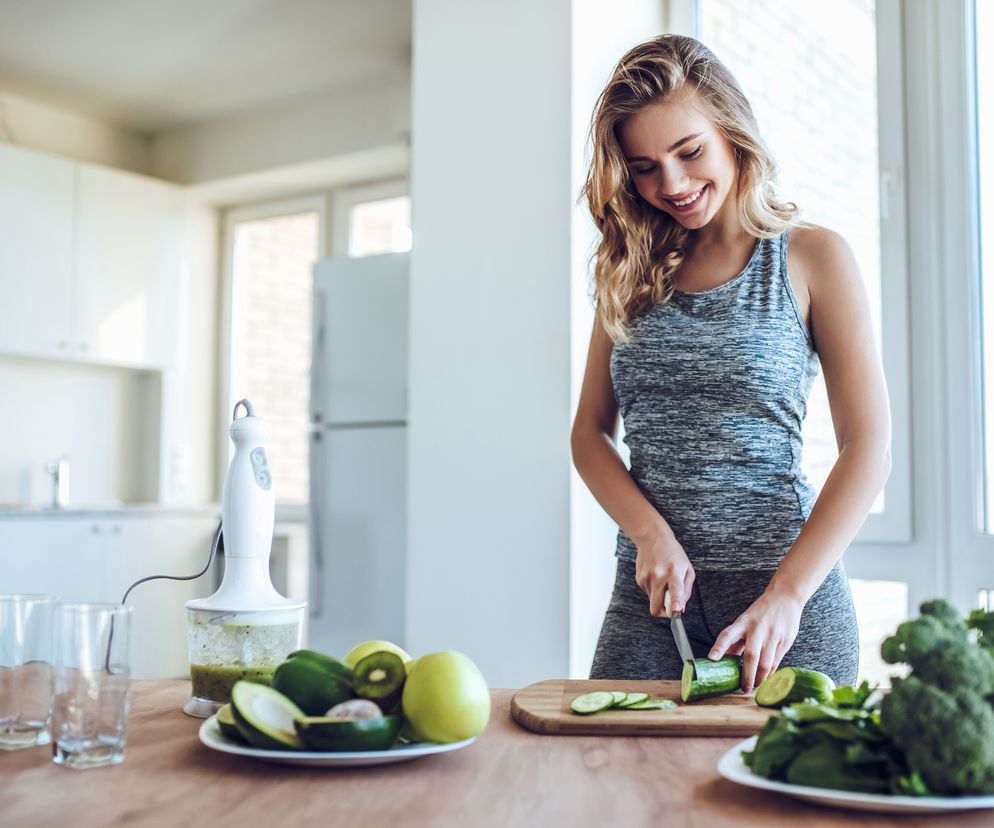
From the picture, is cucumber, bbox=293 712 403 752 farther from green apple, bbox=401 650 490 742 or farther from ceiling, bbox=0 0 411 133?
ceiling, bbox=0 0 411 133

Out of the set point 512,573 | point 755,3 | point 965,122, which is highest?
point 755,3

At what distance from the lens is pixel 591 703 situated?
1.04m

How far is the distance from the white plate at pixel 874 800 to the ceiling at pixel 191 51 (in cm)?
362

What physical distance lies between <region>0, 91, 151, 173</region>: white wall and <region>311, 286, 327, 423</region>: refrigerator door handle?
76.1 inches

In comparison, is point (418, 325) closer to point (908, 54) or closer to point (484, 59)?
point (484, 59)

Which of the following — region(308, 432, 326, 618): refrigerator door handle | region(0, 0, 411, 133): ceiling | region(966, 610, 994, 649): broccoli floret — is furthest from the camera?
region(0, 0, 411, 133): ceiling

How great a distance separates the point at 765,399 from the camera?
1.48 m

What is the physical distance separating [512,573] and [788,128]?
1.43m

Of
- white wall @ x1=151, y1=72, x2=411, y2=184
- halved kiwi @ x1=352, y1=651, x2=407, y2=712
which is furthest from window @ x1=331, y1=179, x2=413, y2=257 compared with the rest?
halved kiwi @ x1=352, y1=651, x2=407, y2=712

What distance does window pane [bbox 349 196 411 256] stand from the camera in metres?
4.79

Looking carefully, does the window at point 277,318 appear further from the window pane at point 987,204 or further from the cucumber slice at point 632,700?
the cucumber slice at point 632,700

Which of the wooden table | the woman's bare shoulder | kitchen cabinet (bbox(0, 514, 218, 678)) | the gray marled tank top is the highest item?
the woman's bare shoulder

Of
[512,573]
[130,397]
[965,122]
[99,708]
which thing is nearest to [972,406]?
[965,122]

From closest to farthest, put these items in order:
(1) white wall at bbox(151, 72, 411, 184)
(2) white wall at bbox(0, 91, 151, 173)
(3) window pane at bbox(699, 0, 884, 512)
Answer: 1. (3) window pane at bbox(699, 0, 884, 512)
2. (1) white wall at bbox(151, 72, 411, 184)
3. (2) white wall at bbox(0, 91, 151, 173)
